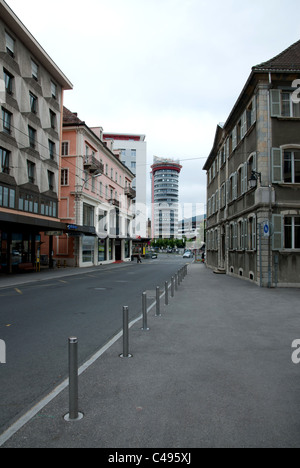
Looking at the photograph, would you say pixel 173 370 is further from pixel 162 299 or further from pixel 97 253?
pixel 97 253

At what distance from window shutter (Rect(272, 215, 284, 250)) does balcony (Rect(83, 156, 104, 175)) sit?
23.0 m

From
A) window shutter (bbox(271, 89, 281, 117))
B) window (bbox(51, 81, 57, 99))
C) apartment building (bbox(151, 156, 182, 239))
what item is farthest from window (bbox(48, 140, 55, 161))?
apartment building (bbox(151, 156, 182, 239))

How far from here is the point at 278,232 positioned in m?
15.3

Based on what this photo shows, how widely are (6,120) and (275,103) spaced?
1652cm

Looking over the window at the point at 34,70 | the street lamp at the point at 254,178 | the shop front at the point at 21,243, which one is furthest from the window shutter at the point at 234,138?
the window at the point at 34,70

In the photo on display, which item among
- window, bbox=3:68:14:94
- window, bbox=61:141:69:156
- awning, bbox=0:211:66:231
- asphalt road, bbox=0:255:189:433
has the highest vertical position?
window, bbox=3:68:14:94

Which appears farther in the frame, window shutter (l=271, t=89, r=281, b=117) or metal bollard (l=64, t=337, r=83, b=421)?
window shutter (l=271, t=89, r=281, b=117)

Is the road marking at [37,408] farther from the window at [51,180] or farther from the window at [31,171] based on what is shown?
the window at [51,180]

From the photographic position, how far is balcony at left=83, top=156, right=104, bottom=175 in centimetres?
3385

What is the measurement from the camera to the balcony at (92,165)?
33853 mm

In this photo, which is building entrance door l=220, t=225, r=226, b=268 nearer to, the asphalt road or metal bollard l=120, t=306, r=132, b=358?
the asphalt road

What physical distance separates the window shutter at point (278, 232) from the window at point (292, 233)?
17.1 inches
